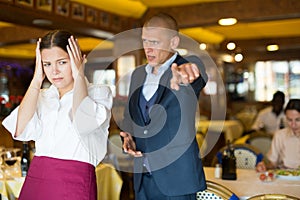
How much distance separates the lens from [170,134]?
5.32 feet

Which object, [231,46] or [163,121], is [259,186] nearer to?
[163,121]

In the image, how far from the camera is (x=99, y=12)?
5.99 meters

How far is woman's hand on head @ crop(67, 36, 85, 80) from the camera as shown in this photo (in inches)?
62.1

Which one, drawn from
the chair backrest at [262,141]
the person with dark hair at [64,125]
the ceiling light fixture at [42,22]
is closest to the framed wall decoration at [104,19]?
the ceiling light fixture at [42,22]

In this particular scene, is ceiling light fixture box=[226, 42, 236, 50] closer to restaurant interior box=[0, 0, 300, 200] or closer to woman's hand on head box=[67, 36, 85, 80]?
restaurant interior box=[0, 0, 300, 200]

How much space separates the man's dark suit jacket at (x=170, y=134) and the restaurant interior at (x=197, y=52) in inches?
2.9

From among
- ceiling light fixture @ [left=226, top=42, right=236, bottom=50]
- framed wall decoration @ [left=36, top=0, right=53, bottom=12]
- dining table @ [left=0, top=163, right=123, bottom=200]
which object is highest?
ceiling light fixture @ [left=226, top=42, right=236, bottom=50]

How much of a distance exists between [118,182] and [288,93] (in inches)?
321

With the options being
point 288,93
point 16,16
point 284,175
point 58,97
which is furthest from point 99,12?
point 288,93

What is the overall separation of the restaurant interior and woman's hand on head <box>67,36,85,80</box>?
12 centimetres

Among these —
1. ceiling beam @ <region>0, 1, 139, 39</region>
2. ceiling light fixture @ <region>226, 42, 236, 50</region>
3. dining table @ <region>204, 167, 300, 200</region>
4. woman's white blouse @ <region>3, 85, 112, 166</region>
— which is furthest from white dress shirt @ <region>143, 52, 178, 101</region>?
ceiling light fixture @ <region>226, 42, 236, 50</region>

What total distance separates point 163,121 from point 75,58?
15.9 inches

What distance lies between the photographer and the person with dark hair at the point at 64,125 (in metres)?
1.56

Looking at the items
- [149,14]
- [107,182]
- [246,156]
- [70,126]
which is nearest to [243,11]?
[149,14]
